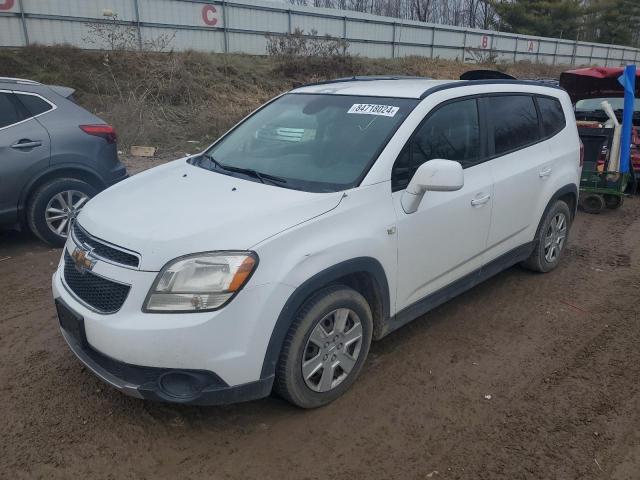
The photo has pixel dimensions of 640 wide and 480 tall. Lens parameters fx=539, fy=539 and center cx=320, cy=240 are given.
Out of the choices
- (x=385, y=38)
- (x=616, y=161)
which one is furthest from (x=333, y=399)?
(x=385, y=38)

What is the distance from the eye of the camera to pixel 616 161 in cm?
764

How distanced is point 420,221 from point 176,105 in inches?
501

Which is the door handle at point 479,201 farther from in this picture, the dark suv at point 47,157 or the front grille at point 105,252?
the dark suv at point 47,157

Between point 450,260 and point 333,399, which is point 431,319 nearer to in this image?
point 450,260

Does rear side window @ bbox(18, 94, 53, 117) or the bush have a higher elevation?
rear side window @ bbox(18, 94, 53, 117)

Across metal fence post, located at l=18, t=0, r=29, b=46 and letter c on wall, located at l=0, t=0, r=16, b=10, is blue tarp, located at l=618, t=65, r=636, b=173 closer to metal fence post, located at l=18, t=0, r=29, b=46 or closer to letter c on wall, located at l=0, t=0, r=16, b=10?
metal fence post, located at l=18, t=0, r=29, b=46

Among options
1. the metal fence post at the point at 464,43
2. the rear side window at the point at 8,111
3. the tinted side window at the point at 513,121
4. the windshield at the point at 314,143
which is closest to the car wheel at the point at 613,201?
the tinted side window at the point at 513,121

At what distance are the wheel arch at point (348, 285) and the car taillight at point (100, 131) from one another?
403 centimetres

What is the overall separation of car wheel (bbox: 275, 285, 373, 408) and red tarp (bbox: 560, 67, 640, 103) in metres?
7.72

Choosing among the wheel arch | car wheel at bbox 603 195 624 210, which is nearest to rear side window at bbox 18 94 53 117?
the wheel arch

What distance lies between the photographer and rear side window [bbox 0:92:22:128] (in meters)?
5.33

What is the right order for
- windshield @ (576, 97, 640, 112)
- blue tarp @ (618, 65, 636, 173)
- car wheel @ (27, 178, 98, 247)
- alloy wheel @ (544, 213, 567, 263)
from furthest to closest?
windshield @ (576, 97, 640, 112), blue tarp @ (618, 65, 636, 173), car wheel @ (27, 178, 98, 247), alloy wheel @ (544, 213, 567, 263)

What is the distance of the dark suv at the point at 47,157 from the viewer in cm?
529

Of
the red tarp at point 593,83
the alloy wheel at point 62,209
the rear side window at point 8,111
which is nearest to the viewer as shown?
the rear side window at point 8,111
